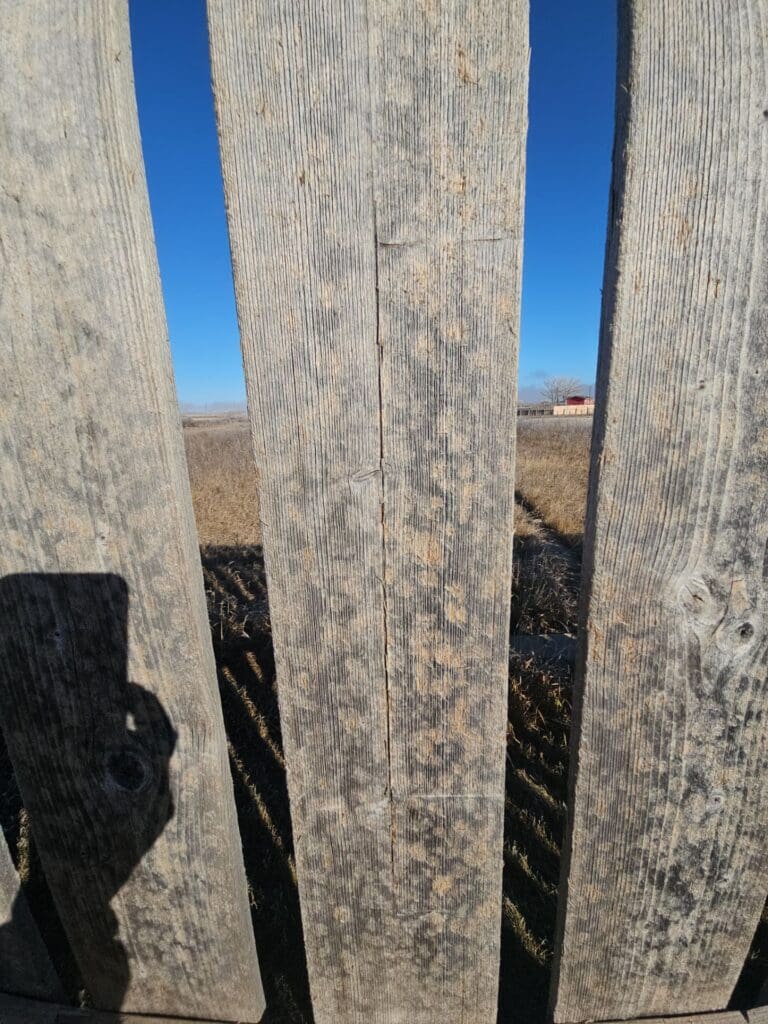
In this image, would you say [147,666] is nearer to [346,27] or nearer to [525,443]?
[346,27]

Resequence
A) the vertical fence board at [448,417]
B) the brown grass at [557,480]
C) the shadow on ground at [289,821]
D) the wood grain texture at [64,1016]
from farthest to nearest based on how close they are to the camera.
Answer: the brown grass at [557,480] < the shadow on ground at [289,821] < the wood grain texture at [64,1016] < the vertical fence board at [448,417]

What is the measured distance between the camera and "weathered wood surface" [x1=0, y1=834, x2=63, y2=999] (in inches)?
46.5

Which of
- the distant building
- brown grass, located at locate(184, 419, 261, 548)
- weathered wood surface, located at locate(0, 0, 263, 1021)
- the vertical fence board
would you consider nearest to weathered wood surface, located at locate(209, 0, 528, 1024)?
the vertical fence board

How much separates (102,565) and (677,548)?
3.34 ft

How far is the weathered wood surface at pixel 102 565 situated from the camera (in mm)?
803

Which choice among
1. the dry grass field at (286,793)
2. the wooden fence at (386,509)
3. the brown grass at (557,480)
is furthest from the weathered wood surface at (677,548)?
the brown grass at (557,480)

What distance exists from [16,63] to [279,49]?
15.6 inches

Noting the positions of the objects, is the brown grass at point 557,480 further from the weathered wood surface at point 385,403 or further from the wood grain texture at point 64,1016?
the weathered wood surface at point 385,403

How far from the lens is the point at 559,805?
2.53m

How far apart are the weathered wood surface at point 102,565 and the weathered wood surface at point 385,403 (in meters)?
0.17

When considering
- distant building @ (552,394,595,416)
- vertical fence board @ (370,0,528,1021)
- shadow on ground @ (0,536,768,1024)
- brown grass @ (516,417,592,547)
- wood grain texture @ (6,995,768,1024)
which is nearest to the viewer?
vertical fence board @ (370,0,528,1021)

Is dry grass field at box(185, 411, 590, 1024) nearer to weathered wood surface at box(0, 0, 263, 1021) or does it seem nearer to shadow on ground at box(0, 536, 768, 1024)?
shadow on ground at box(0, 536, 768, 1024)

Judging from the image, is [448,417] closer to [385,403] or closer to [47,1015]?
[385,403]

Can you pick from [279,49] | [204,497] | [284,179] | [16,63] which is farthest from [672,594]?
[204,497]
